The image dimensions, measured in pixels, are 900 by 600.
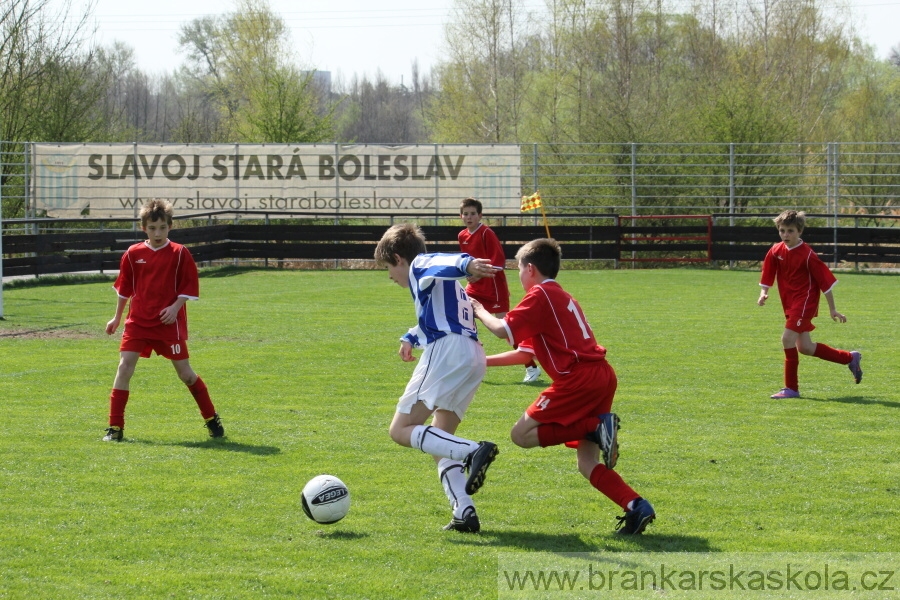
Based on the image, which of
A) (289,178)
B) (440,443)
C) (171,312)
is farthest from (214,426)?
(289,178)

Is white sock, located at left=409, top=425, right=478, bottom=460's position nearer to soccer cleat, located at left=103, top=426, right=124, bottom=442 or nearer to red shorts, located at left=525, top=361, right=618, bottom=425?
red shorts, located at left=525, top=361, right=618, bottom=425

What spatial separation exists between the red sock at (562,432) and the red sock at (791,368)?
460cm

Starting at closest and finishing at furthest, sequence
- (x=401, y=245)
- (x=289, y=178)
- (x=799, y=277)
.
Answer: (x=401, y=245) < (x=799, y=277) < (x=289, y=178)

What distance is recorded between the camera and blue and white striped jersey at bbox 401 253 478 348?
5.13 metres

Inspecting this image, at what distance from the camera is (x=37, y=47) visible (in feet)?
93.6

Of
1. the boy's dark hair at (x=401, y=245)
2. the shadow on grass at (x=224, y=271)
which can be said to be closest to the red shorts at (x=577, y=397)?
the boy's dark hair at (x=401, y=245)

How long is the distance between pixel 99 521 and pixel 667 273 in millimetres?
20237

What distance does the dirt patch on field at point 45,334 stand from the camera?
42.8ft

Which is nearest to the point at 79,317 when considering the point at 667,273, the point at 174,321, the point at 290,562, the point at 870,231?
the point at 174,321

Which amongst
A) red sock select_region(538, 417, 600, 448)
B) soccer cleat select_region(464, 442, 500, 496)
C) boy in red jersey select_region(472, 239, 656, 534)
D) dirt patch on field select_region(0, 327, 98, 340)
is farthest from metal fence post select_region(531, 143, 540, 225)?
soccer cleat select_region(464, 442, 500, 496)

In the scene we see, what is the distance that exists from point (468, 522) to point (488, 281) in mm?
6066

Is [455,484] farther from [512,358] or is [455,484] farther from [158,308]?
[158,308]

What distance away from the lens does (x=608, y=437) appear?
16.1 feet

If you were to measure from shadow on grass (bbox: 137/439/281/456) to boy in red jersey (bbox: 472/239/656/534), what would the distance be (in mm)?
2366
